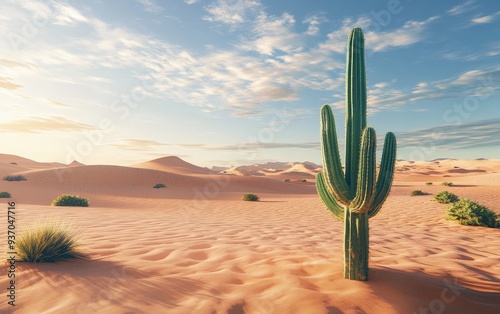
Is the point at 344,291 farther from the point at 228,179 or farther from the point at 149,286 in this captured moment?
the point at 228,179

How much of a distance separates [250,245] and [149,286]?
322 cm

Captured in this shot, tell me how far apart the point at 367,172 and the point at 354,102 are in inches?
48.8

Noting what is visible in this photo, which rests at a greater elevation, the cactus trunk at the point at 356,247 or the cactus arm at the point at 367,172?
the cactus arm at the point at 367,172

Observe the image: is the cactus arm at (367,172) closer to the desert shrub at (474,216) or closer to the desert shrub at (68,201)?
the desert shrub at (474,216)

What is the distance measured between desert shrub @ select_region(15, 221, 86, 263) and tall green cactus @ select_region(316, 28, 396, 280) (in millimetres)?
4131

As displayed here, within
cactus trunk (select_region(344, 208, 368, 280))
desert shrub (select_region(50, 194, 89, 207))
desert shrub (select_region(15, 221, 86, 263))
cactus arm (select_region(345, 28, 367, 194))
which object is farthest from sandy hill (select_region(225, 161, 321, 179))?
cactus trunk (select_region(344, 208, 368, 280))

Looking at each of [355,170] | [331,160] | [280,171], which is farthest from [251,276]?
[280,171]

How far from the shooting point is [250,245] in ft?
21.9

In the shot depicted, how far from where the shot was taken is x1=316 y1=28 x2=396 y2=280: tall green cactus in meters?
3.97

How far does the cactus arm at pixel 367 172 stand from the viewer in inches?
154

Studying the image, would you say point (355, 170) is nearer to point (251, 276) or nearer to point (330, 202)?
point (330, 202)

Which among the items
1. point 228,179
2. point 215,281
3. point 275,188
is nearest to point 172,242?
point 215,281

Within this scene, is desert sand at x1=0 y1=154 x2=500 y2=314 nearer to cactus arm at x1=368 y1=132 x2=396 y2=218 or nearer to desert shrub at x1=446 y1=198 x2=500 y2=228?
cactus arm at x1=368 y1=132 x2=396 y2=218

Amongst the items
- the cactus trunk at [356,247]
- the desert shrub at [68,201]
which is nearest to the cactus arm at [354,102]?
the cactus trunk at [356,247]
